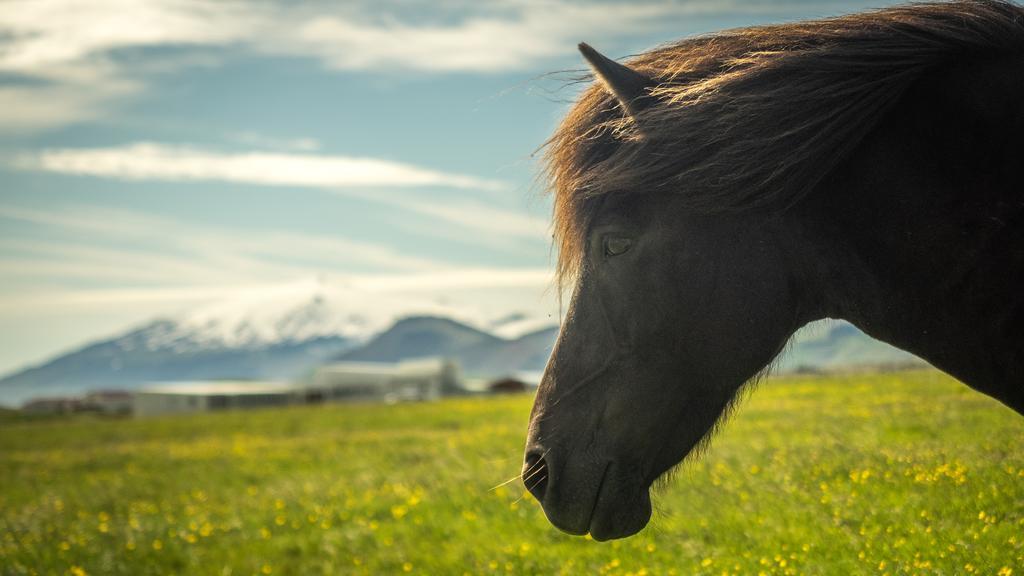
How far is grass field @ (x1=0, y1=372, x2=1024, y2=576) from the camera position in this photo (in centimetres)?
492

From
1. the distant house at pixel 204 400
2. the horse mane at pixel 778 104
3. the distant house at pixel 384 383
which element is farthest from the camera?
the distant house at pixel 384 383

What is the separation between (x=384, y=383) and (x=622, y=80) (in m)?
115

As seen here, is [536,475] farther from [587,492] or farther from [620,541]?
[620,541]

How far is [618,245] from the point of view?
116 inches

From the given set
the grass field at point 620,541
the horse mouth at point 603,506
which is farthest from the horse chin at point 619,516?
the grass field at point 620,541

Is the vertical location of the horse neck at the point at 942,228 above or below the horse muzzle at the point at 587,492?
above

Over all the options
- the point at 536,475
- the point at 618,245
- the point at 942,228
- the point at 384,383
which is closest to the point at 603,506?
the point at 536,475

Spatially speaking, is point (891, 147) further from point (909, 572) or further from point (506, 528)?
point (506, 528)

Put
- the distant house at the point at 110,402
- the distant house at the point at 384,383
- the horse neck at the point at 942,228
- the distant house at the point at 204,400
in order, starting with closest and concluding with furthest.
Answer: the horse neck at the point at 942,228, the distant house at the point at 204,400, the distant house at the point at 110,402, the distant house at the point at 384,383

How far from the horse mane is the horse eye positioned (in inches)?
6.1

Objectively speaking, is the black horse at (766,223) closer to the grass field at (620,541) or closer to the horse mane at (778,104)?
the horse mane at (778,104)

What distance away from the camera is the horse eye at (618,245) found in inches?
116

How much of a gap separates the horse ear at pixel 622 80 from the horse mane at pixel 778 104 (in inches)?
1.4

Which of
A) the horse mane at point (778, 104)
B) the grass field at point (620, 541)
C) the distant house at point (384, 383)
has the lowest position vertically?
the distant house at point (384, 383)
